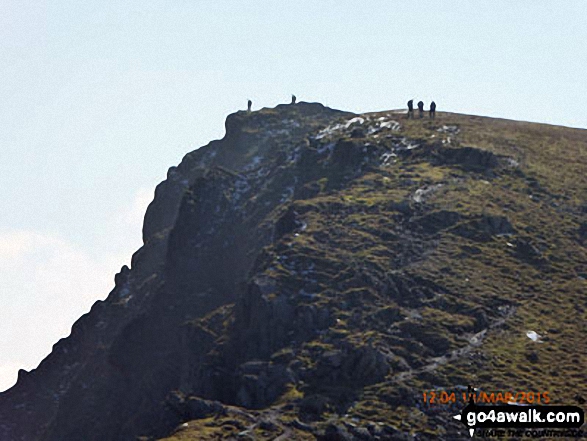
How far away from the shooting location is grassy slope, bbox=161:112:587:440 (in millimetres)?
136125

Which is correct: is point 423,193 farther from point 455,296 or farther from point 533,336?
point 533,336

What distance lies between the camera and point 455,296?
160 metres

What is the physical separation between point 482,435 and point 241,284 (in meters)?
71.2

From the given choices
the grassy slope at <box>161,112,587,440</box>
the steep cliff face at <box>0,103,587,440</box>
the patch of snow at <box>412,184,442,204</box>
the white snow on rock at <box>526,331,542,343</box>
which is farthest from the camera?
the patch of snow at <box>412,184,442,204</box>

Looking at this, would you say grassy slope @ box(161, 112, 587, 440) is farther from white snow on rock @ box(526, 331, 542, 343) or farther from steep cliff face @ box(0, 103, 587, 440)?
white snow on rock @ box(526, 331, 542, 343)

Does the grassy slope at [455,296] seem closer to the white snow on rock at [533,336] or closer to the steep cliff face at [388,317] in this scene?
the steep cliff face at [388,317]

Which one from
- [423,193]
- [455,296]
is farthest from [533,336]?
[423,193]

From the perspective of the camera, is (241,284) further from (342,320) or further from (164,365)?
(342,320)

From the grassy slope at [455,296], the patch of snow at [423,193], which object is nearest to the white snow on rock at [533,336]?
the grassy slope at [455,296]

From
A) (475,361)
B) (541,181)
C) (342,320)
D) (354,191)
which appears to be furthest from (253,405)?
(541,181)

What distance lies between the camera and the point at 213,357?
170 meters

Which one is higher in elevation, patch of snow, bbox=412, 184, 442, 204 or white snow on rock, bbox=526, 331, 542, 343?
patch of snow, bbox=412, 184, 442, 204

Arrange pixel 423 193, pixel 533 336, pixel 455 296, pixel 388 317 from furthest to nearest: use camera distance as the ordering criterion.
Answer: pixel 423 193 < pixel 455 296 < pixel 388 317 < pixel 533 336

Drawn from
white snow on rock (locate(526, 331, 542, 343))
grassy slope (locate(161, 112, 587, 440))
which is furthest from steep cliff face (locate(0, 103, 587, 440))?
white snow on rock (locate(526, 331, 542, 343))
